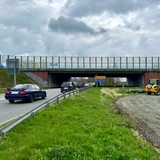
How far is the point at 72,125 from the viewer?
1136cm

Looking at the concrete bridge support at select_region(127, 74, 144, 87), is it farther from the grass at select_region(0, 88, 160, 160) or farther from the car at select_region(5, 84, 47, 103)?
the grass at select_region(0, 88, 160, 160)

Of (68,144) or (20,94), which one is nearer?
(68,144)

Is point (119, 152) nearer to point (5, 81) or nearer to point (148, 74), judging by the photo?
point (5, 81)

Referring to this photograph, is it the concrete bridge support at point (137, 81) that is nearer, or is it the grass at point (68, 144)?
the grass at point (68, 144)

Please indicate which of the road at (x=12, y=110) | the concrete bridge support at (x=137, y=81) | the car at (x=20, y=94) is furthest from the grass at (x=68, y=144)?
the concrete bridge support at (x=137, y=81)

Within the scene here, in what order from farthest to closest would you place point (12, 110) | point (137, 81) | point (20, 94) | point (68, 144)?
point (137, 81) → point (20, 94) → point (12, 110) → point (68, 144)

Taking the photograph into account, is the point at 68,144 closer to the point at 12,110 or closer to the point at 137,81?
the point at 12,110

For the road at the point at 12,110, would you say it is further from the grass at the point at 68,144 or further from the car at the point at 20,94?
the grass at the point at 68,144

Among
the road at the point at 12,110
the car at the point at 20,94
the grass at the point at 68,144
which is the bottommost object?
the road at the point at 12,110

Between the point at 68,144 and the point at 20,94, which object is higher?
the point at 20,94

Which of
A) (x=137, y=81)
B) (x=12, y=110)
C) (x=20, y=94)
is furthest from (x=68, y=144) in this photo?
(x=137, y=81)

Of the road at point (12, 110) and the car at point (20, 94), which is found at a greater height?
the car at point (20, 94)

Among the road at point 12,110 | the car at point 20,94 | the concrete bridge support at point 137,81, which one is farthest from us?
the concrete bridge support at point 137,81

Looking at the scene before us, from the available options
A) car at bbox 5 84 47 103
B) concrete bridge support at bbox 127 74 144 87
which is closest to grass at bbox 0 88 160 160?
car at bbox 5 84 47 103
